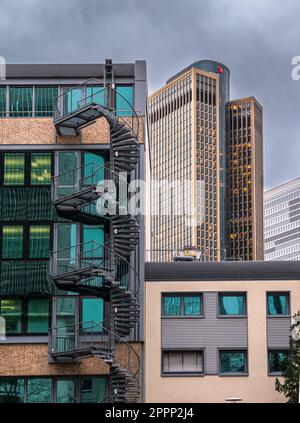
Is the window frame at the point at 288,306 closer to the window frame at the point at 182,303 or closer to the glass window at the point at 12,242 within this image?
the window frame at the point at 182,303

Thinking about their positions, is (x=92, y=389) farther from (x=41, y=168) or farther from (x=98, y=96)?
(x=98, y=96)

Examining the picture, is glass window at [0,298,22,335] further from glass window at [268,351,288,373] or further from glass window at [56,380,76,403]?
glass window at [268,351,288,373]

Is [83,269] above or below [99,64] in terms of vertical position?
below

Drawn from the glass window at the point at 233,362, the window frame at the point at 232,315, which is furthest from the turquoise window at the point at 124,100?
the glass window at the point at 233,362

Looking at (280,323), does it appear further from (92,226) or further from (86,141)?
(86,141)

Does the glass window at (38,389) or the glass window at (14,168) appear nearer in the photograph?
the glass window at (38,389)

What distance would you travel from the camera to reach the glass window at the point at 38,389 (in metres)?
Answer: 31.7

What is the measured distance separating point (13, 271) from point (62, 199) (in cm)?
356

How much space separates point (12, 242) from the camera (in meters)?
33.3

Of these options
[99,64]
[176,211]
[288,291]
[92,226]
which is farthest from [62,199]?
[176,211]

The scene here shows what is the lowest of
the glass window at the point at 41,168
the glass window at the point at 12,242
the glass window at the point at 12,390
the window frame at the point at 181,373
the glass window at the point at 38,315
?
the glass window at the point at 12,390

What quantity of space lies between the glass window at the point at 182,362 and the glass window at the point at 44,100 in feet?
35.9

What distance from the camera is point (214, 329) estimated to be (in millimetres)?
34406
